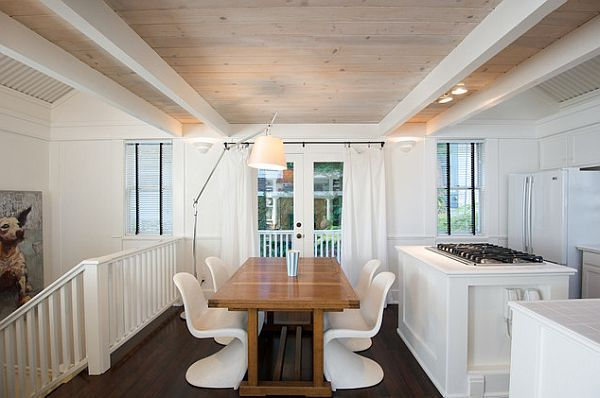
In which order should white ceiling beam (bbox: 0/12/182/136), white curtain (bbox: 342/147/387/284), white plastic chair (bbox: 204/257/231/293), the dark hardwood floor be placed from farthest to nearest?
white curtain (bbox: 342/147/387/284)
white plastic chair (bbox: 204/257/231/293)
the dark hardwood floor
white ceiling beam (bbox: 0/12/182/136)

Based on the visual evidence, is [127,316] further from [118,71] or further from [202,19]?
[202,19]

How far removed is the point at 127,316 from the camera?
2889 millimetres

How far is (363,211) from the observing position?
3885 mm

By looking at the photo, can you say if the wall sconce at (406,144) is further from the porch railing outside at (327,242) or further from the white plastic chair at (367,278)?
the white plastic chair at (367,278)

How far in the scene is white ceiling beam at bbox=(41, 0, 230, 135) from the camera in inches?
54.2

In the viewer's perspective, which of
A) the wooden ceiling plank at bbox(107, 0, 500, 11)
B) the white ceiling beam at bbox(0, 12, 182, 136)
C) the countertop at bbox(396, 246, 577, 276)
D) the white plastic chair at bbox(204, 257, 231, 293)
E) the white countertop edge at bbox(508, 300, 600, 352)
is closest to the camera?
the white countertop edge at bbox(508, 300, 600, 352)

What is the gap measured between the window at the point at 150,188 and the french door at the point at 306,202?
4.37 feet

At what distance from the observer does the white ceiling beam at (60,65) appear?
5.61 feet

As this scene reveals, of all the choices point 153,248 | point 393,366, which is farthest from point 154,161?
point 393,366

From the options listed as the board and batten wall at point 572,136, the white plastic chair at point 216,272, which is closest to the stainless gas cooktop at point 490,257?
the board and batten wall at point 572,136

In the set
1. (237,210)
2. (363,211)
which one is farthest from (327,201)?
(237,210)

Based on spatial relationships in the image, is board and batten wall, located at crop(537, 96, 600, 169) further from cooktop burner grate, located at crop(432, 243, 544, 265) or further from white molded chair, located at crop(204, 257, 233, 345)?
white molded chair, located at crop(204, 257, 233, 345)

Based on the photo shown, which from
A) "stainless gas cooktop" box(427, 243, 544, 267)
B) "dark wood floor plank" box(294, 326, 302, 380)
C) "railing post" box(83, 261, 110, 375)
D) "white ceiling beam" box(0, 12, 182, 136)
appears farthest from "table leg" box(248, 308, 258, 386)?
"white ceiling beam" box(0, 12, 182, 136)

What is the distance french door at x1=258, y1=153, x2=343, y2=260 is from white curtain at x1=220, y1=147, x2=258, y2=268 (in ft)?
0.76
